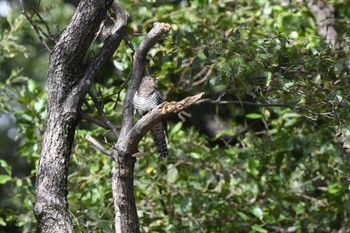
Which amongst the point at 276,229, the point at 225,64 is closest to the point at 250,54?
the point at 225,64

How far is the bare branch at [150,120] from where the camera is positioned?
2.79 meters

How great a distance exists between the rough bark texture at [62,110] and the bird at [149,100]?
1.13 feet

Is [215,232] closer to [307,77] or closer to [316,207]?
[316,207]

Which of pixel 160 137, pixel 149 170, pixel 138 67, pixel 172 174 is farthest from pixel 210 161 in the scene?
pixel 138 67

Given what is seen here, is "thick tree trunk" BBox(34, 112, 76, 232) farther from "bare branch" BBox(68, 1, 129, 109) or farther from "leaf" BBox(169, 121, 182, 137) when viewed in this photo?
"leaf" BBox(169, 121, 182, 137)

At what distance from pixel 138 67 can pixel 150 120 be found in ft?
1.20

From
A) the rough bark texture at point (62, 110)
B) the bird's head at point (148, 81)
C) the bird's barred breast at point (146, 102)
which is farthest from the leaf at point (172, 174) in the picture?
the rough bark texture at point (62, 110)

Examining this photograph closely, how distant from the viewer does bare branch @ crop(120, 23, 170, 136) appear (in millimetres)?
2984

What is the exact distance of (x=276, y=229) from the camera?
192 inches

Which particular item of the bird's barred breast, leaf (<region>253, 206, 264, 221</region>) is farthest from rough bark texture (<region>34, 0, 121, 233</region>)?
leaf (<region>253, 206, 264, 221</region>)

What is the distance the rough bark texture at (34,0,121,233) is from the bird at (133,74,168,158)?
34 centimetres

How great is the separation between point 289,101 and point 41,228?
50.0 inches

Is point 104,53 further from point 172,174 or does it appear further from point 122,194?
point 172,174

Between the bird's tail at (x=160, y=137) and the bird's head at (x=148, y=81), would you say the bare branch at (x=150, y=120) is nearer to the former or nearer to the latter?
the bird's head at (x=148, y=81)
